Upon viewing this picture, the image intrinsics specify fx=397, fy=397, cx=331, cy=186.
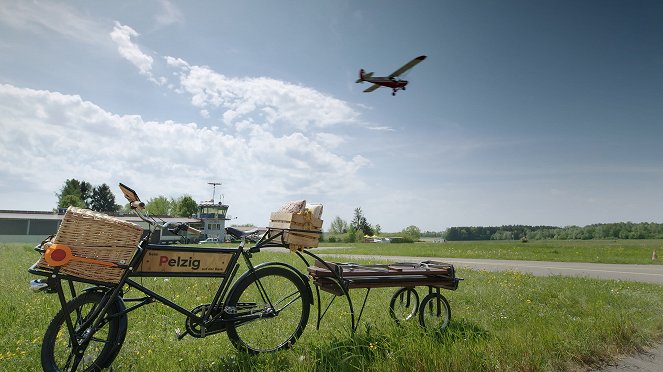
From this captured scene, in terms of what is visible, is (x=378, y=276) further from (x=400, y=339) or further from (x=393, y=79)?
(x=393, y=79)

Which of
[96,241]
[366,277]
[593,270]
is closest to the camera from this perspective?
[96,241]

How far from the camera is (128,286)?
4.50 m

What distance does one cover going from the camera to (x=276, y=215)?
519 centimetres

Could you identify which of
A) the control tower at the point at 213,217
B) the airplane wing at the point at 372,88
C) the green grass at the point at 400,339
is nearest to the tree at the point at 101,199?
the control tower at the point at 213,217

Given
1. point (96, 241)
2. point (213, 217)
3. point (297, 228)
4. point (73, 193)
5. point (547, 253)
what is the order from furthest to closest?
point (73, 193) → point (213, 217) → point (547, 253) → point (297, 228) → point (96, 241)

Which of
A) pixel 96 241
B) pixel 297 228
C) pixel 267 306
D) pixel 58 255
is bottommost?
pixel 267 306

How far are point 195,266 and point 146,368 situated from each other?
127 cm

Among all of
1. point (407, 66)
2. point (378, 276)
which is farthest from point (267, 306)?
point (407, 66)

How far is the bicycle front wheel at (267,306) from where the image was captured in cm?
473

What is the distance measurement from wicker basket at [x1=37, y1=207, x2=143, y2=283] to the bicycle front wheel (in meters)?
1.27

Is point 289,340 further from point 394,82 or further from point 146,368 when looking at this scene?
point 394,82

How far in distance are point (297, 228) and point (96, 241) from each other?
2.16 m

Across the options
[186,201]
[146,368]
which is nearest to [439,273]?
[146,368]

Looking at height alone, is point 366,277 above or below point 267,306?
above
